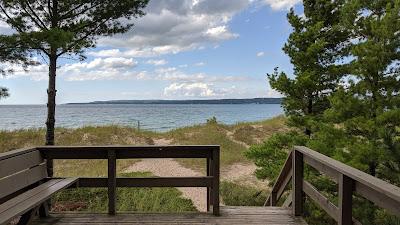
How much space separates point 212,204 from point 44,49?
6.10 metres

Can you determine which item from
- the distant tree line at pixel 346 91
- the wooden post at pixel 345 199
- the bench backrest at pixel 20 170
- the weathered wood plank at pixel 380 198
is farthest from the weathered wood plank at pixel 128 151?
the distant tree line at pixel 346 91

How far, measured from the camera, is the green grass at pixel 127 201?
9.30m

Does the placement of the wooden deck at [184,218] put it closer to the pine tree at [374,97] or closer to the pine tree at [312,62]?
the pine tree at [374,97]

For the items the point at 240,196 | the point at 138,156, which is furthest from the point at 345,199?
the point at 240,196

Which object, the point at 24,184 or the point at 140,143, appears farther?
the point at 140,143

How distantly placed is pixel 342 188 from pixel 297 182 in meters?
2.01

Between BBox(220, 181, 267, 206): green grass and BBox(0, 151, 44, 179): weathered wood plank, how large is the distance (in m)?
7.29

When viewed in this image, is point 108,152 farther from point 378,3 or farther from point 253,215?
point 378,3

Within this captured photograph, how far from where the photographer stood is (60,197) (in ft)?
34.1

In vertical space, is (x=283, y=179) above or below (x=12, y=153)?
below

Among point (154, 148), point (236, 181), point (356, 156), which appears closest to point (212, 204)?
point (154, 148)

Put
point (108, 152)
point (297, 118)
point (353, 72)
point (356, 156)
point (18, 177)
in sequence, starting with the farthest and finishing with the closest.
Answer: point (297, 118) < point (353, 72) < point (356, 156) < point (108, 152) < point (18, 177)

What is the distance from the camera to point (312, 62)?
1126 centimetres

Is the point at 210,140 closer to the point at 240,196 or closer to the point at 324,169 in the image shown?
the point at 240,196
